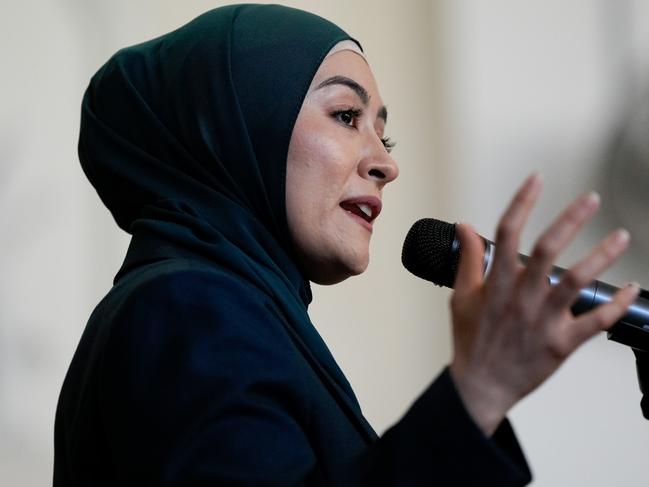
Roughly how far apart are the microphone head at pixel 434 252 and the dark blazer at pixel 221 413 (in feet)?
0.64

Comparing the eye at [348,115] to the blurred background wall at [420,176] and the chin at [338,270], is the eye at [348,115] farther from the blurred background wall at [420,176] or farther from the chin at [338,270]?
the blurred background wall at [420,176]

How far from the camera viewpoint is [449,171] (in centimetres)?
187

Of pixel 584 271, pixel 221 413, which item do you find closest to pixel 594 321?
pixel 584 271

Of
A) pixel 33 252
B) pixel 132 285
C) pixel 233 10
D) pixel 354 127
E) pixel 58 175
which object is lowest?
pixel 33 252

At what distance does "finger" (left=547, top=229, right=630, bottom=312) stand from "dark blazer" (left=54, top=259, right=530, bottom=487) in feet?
0.30

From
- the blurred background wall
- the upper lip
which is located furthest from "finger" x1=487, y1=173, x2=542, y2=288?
the blurred background wall

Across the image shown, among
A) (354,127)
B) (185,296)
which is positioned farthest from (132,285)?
(354,127)

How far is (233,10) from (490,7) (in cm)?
100

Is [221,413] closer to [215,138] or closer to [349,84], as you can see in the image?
[215,138]

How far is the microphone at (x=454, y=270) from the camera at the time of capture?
0.73 m

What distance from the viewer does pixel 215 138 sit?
0.91 metres

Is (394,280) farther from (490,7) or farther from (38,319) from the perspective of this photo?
(38,319)

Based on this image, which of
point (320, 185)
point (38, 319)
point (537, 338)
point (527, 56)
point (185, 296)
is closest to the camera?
point (537, 338)

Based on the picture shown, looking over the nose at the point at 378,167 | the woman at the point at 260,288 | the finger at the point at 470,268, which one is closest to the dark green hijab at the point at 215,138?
the woman at the point at 260,288
